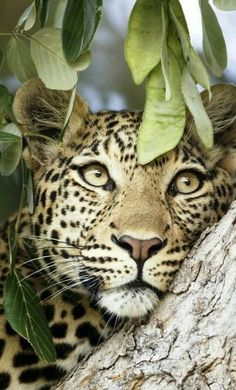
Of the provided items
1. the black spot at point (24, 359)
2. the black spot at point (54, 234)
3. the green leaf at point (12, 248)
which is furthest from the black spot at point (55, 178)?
the black spot at point (24, 359)

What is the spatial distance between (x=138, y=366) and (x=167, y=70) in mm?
971

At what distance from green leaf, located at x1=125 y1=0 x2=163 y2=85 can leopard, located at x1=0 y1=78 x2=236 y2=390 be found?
2.02ft

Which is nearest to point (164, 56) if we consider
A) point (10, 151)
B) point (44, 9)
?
point (44, 9)

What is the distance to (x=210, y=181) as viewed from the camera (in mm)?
3658

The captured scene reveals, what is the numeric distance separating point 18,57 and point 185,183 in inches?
33.9

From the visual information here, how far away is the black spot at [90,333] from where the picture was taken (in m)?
3.54

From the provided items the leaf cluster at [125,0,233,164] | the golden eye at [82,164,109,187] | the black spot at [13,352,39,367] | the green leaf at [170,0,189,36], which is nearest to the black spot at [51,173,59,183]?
the golden eye at [82,164,109,187]

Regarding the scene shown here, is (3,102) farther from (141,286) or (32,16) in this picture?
(141,286)

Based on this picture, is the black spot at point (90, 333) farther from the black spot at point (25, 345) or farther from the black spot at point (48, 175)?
the black spot at point (48, 175)

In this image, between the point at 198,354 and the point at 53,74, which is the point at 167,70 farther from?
the point at 198,354

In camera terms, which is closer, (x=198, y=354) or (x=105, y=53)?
(x=198, y=354)

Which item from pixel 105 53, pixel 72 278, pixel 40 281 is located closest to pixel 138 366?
pixel 72 278

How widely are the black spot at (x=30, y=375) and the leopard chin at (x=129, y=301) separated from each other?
44 centimetres

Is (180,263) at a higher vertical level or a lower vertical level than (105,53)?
lower
